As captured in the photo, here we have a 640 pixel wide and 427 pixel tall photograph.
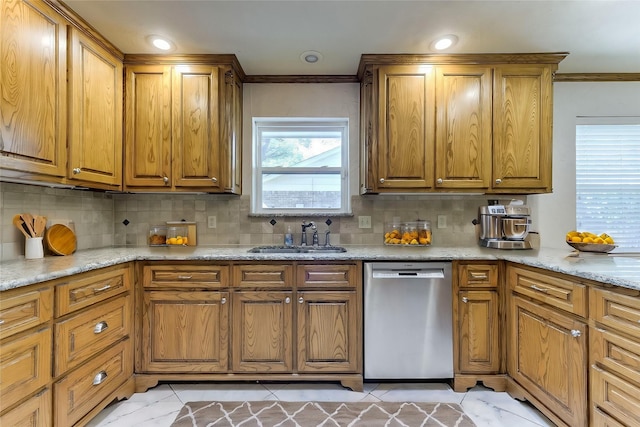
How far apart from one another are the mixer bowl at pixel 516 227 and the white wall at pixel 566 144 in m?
0.34

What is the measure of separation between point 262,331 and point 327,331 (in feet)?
1.42

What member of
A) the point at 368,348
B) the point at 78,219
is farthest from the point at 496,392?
the point at 78,219

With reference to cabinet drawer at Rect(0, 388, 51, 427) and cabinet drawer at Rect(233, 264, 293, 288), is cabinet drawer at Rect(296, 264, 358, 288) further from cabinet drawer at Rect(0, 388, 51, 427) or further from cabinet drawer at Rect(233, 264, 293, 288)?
cabinet drawer at Rect(0, 388, 51, 427)

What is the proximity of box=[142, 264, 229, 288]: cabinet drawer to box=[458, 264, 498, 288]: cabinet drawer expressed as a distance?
158cm

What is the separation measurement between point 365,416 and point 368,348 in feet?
1.26

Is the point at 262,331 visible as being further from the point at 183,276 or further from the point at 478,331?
the point at 478,331

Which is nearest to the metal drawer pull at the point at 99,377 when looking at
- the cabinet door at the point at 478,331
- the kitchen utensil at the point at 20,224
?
the kitchen utensil at the point at 20,224

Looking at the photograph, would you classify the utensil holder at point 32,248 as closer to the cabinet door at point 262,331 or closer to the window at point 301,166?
the cabinet door at point 262,331

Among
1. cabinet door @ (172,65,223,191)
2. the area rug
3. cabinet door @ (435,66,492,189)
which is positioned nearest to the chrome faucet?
cabinet door @ (172,65,223,191)

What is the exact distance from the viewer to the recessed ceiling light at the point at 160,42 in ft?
6.68

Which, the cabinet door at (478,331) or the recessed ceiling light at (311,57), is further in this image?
the recessed ceiling light at (311,57)

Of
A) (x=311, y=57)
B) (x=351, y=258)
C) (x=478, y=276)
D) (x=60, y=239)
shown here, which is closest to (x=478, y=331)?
(x=478, y=276)

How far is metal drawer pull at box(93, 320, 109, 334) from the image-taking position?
1.64m

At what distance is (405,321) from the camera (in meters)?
1.99
